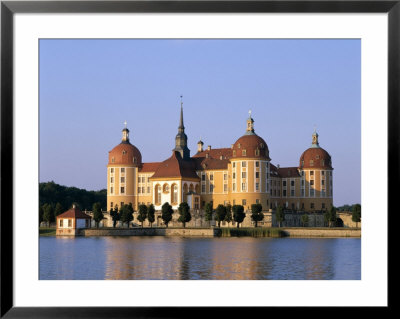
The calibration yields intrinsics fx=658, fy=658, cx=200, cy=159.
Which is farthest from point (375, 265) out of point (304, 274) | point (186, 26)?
point (304, 274)

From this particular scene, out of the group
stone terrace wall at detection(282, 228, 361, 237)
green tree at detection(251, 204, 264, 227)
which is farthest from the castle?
stone terrace wall at detection(282, 228, 361, 237)

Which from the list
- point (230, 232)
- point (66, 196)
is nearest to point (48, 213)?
point (66, 196)

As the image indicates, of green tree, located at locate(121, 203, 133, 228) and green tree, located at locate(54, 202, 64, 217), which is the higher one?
green tree, located at locate(54, 202, 64, 217)

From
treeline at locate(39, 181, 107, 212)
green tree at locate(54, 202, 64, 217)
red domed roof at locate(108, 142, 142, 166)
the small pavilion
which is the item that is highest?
red domed roof at locate(108, 142, 142, 166)

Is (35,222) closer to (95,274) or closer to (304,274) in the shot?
→ (95,274)

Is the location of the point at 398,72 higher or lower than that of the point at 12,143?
higher

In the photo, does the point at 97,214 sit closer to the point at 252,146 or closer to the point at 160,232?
the point at 160,232

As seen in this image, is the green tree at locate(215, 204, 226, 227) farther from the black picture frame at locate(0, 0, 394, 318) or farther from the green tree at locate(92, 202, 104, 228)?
the black picture frame at locate(0, 0, 394, 318)
